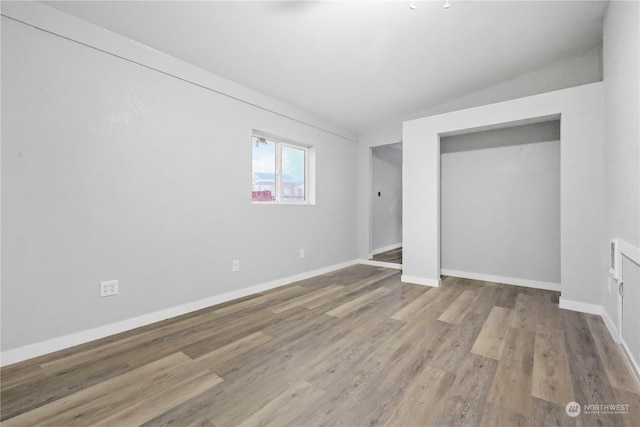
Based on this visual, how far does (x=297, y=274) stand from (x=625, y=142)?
344cm

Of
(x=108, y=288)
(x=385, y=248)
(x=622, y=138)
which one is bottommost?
(x=385, y=248)

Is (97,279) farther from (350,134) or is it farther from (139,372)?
(350,134)

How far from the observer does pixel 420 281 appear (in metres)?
3.62

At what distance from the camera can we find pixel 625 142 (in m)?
1.84

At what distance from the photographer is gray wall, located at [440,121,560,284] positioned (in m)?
3.30

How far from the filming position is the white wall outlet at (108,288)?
2.10 meters

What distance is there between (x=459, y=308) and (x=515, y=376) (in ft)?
3.79

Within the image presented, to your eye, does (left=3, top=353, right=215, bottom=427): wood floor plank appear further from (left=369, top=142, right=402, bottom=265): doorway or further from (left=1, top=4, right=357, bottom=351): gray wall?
(left=369, top=142, right=402, bottom=265): doorway

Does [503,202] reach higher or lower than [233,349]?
higher

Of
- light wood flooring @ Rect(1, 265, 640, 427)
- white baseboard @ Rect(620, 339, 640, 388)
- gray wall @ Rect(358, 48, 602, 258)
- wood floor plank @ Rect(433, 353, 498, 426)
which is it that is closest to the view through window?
gray wall @ Rect(358, 48, 602, 258)

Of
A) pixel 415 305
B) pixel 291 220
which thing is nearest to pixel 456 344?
pixel 415 305

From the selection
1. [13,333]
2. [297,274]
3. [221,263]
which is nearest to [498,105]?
[297,274]

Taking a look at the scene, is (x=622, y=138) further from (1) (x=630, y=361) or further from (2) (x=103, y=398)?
(2) (x=103, y=398)

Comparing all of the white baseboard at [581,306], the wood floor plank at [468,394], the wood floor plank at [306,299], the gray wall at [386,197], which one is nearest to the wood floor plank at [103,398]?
the wood floor plank at [306,299]
